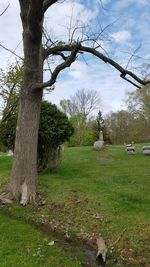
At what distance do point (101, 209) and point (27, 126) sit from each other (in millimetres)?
3151

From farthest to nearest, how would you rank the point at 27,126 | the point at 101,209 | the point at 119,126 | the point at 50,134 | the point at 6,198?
the point at 119,126 < the point at 50,134 < the point at 27,126 < the point at 6,198 < the point at 101,209

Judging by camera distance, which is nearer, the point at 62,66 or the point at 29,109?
the point at 62,66

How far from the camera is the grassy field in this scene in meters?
6.19

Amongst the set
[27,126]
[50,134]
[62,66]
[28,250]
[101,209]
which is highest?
[62,66]

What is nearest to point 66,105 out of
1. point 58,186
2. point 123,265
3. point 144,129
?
point 144,129

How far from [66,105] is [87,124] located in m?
6.09

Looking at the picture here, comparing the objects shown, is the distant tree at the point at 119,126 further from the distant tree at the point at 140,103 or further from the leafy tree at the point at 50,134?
the leafy tree at the point at 50,134

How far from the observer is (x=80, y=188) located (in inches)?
373

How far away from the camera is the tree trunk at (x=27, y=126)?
9070 mm

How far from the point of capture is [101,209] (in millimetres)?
7727

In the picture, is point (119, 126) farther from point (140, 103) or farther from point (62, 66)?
point (62, 66)

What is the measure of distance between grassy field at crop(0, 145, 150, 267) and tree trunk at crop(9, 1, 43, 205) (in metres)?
0.56

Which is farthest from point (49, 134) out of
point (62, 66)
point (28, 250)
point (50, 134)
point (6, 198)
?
point (28, 250)

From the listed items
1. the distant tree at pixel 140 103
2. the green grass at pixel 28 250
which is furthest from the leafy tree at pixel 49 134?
the distant tree at pixel 140 103
